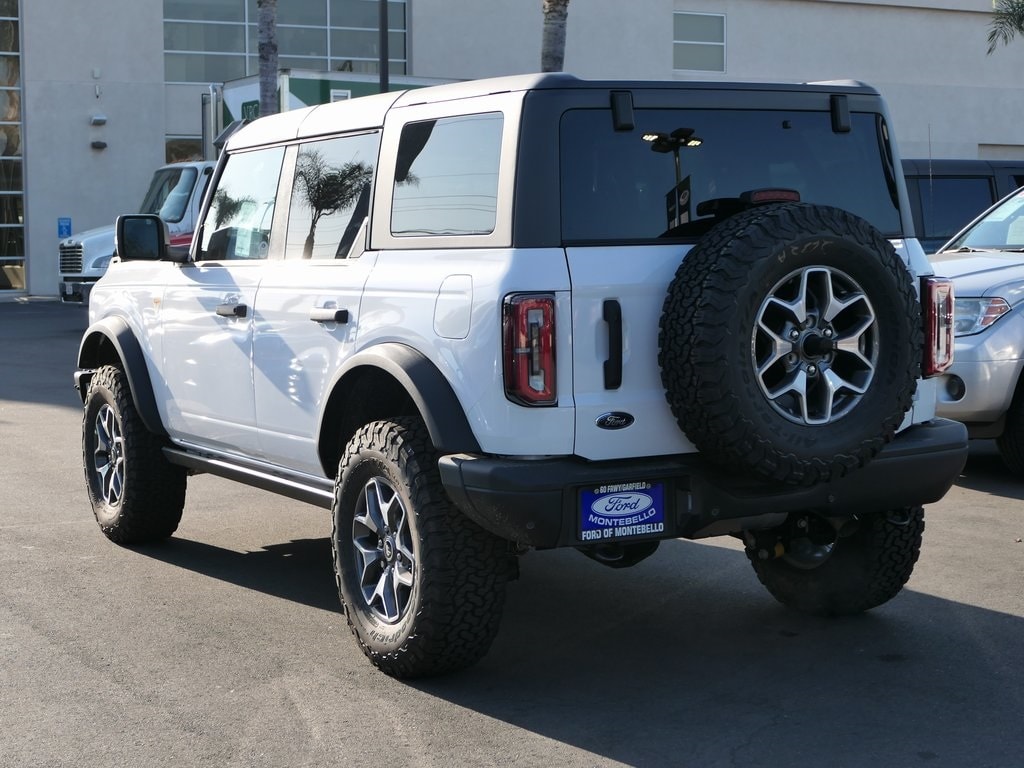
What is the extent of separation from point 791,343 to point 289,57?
30.8m

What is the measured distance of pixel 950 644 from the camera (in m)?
5.39

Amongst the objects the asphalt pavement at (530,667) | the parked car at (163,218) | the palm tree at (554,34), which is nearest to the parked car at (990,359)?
the asphalt pavement at (530,667)

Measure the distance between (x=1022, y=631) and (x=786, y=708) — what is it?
4.38 ft

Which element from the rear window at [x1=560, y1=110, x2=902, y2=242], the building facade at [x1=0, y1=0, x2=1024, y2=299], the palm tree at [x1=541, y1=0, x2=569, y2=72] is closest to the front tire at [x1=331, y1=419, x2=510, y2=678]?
the rear window at [x1=560, y1=110, x2=902, y2=242]

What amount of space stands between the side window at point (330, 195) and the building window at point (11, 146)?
94.8 feet

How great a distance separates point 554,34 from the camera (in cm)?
2261

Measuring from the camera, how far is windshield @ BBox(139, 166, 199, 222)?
20.9 metres

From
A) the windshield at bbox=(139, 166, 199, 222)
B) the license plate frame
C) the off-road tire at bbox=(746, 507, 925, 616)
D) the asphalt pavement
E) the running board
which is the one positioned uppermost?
the windshield at bbox=(139, 166, 199, 222)

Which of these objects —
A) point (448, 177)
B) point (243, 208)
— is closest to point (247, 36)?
point (243, 208)

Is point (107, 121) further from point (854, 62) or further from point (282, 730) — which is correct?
point (282, 730)

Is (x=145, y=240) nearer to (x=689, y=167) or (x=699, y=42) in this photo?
(x=689, y=167)

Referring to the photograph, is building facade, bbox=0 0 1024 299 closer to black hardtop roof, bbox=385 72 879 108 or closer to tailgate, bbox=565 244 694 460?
black hardtop roof, bbox=385 72 879 108

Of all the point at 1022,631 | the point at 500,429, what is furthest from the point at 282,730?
the point at 1022,631

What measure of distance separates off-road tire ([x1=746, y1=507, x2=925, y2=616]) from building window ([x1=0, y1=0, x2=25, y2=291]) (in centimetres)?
2992
